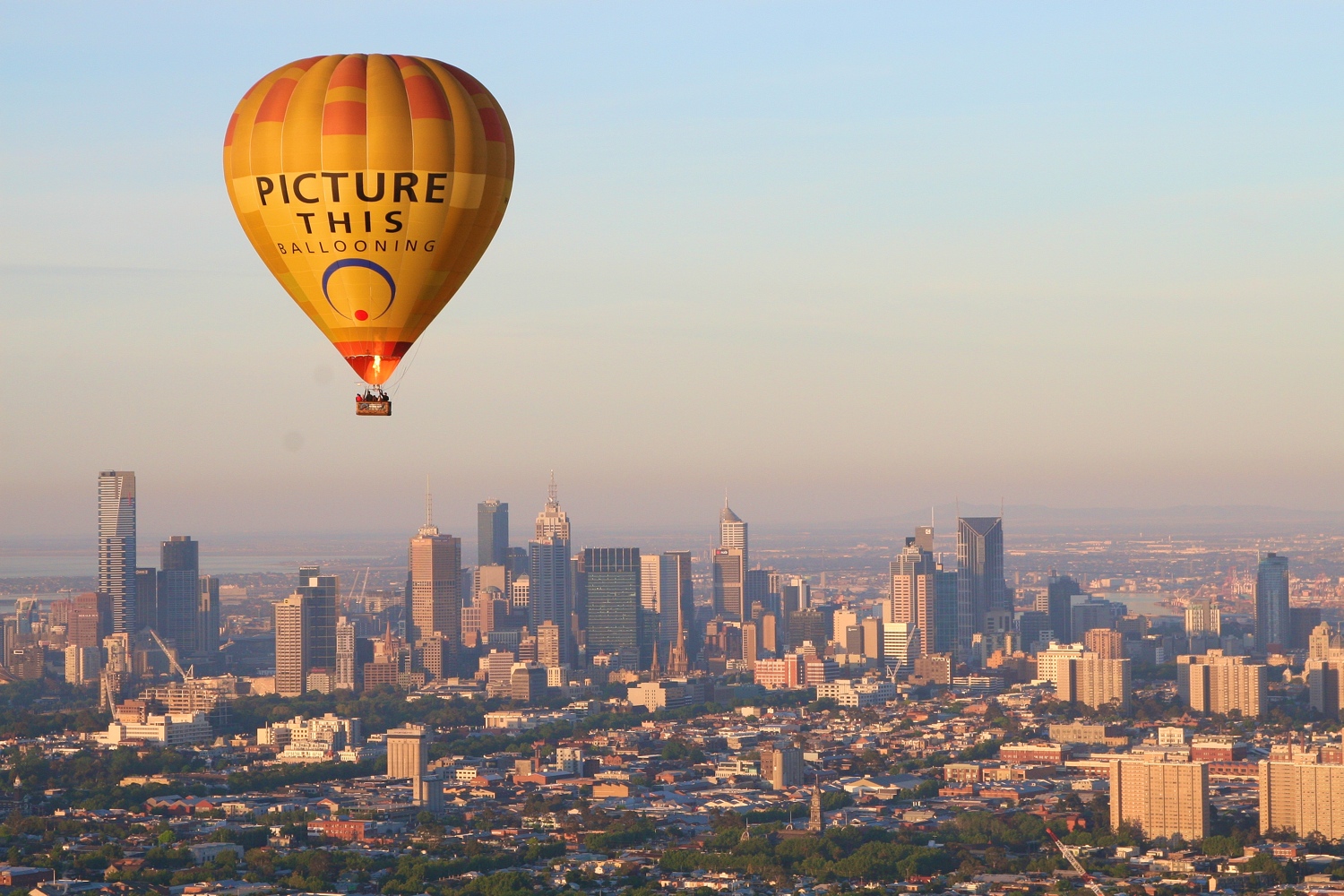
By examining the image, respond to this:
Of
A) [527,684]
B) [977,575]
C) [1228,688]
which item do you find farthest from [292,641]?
[1228,688]

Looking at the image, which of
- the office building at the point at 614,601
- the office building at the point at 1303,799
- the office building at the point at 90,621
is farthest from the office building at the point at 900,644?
the office building at the point at 1303,799

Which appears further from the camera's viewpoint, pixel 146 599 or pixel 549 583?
pixel 549 583

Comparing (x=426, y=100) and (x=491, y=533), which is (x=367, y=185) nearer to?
(x=426, y=100)

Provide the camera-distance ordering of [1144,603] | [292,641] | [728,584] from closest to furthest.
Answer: [292,641] → [728,584] → [1144,603]

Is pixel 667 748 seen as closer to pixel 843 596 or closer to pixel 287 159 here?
pixel 287 159

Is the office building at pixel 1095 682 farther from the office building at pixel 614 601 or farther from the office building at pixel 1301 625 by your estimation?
the office building at pixel 614 601

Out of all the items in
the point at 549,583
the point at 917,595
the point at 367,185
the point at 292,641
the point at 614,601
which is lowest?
the point at 292,641

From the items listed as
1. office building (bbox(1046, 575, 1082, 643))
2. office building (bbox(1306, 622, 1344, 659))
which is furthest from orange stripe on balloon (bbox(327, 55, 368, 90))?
office building (bbox(1046, 575, 1082, 643))
